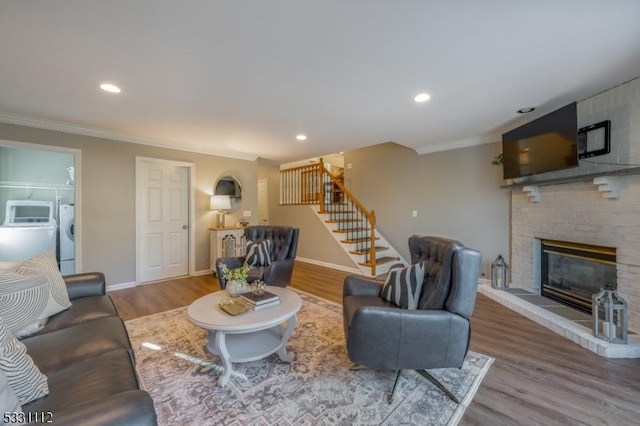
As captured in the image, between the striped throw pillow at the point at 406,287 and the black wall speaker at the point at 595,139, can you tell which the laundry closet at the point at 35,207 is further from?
the black wall speaker at the point at 595,139

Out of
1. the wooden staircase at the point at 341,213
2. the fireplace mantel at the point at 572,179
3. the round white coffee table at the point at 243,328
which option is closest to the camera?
the round white coffee table at the point at 243,328

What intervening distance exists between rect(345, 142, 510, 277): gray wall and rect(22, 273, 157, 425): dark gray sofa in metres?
4.66

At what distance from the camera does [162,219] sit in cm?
461

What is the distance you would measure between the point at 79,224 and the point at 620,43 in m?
5.90

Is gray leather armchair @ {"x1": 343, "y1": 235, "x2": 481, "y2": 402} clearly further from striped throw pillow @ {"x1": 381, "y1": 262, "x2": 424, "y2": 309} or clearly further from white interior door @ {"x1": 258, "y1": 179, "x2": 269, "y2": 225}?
white interior door @ {"x1": 258, "y1": 179, "x2": 269, "y2": 225}

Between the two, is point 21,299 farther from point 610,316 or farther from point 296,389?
point 610,316

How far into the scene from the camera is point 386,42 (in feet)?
6.04

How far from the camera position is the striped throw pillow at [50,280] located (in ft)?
6.07

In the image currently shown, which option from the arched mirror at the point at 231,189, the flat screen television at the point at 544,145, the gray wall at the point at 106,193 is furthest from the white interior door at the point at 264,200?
the flat screen television at the point at 544,145

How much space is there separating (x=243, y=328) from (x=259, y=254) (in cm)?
179

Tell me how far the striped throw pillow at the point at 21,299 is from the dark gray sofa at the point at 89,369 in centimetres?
11

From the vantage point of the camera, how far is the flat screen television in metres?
2.65

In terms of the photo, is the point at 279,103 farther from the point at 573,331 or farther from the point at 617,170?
the point at 573,331

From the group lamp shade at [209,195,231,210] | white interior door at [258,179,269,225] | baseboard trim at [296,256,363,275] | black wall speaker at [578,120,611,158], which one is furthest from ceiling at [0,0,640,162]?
white interior door at [258,179,269,225]
